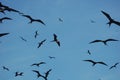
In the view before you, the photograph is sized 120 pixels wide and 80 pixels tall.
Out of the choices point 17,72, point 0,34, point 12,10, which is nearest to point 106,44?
point 12,10

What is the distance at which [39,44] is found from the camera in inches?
1128

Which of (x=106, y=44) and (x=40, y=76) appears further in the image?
(x=40, y=76)

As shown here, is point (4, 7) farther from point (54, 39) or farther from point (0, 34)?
point (54, 39)

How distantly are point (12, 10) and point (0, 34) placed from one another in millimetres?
3156

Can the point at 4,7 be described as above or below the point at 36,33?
above

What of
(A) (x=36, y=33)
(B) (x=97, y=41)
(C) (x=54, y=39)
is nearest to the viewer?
(B) (x=97, y=41)

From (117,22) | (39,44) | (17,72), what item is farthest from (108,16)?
(17,72)

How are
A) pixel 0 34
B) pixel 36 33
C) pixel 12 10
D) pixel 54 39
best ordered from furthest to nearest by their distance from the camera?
pixel 36 33 < pixel 54 39 < pixel 12 10 < pixel 0 34

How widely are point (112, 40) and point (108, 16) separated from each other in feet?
8.27

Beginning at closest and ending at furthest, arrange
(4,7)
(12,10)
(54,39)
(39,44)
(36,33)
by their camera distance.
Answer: (12,10) < (4,7) < (54,39) < (39,44) < (36,33)

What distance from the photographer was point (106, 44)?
22078 mm

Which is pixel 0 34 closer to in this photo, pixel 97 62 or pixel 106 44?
pixel 106 44

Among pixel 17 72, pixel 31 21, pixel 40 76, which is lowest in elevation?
pixel 17 72

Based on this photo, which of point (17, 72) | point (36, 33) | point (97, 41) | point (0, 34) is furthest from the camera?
point (17, 72)
